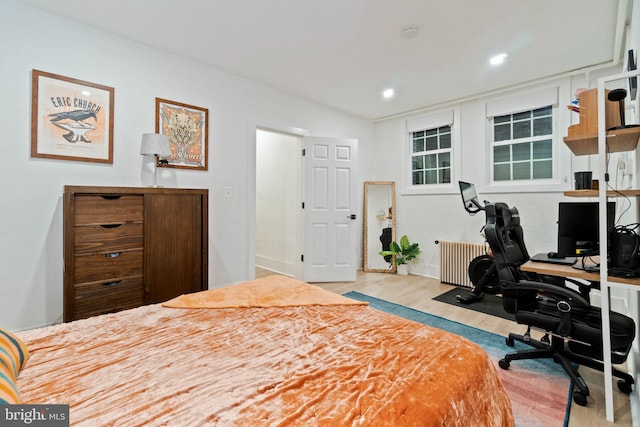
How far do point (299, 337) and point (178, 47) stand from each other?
10.1ft

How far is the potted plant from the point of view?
4.75 metres

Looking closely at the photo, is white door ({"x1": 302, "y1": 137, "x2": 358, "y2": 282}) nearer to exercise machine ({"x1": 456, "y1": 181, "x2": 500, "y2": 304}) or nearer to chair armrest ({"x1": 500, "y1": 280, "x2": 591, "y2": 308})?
exercise machine ({"x1": 456, "y1": 181, "x2": 500, "y2": 304})

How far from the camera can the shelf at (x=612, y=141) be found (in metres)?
1.62

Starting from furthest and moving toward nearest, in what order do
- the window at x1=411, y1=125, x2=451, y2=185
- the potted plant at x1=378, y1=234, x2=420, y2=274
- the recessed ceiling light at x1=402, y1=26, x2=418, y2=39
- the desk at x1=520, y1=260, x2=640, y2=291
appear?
the potted plant at x1=378, y1=234, x2=420, y2=274, the window at x1=411, y1=125, x2=451, y2=185, the recessed ceiling light at x1=402, y1=26, x2=418, y2=39, the desk at x1=520, y1=260, x2=640, y2=291

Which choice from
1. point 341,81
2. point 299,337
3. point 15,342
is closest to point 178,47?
point 341,81

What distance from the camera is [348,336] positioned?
122cm

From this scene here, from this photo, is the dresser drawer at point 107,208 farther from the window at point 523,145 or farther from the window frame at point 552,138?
the window at point 523,145

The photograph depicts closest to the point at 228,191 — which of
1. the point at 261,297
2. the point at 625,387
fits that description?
the point at 261,297

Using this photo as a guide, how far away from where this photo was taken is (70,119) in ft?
8.10

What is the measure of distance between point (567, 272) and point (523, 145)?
2696 millimetres

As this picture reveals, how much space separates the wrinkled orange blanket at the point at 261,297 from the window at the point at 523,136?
3483mm

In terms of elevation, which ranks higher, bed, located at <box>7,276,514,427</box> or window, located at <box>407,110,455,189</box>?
window, located at <box>407,110,455,189</box>

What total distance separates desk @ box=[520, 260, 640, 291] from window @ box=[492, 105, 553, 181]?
7.21 feet

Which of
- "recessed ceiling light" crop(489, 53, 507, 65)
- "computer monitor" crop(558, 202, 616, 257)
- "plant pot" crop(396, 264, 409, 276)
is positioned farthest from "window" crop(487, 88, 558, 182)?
"plant pot" crop(396, 264, 409, 276)
